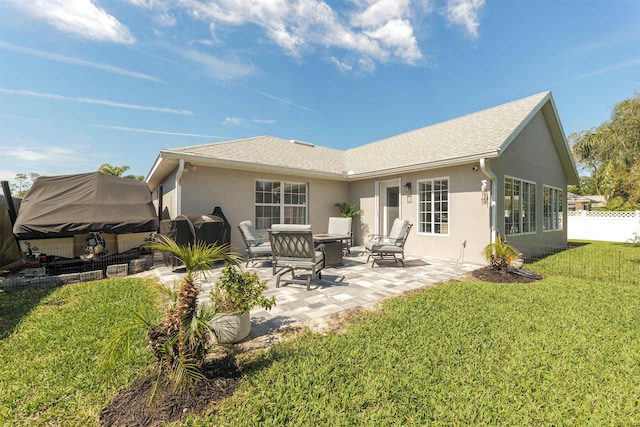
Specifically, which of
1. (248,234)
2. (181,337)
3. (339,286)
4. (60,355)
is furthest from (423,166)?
(60,355)

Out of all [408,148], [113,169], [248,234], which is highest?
[113,169]

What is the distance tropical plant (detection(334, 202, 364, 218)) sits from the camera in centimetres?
1066

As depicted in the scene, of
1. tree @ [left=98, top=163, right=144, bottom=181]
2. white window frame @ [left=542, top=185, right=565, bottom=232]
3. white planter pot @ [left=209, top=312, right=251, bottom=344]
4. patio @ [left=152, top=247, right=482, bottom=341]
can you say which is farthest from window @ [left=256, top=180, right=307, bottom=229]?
tree @ [left=98, top=163, right=144, bottom=181]

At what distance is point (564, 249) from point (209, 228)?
14.6 meters

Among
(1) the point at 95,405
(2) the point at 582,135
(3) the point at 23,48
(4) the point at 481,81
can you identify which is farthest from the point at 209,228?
(2) the point at 582,135

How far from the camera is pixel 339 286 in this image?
5176 millimetres

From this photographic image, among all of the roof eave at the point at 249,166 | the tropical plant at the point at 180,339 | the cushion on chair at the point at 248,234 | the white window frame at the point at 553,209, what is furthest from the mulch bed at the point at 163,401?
the white window frame at the point at 553,209

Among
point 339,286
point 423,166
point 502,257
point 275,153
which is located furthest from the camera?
point 275,153

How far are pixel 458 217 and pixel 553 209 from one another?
6.93 meters

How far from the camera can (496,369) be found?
98.7 inches

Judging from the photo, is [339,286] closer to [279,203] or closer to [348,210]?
[279,203]

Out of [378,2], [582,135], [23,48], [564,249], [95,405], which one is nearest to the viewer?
[95,405]

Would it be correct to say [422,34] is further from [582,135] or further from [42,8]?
[582,135]

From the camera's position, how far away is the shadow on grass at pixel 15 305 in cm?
357
